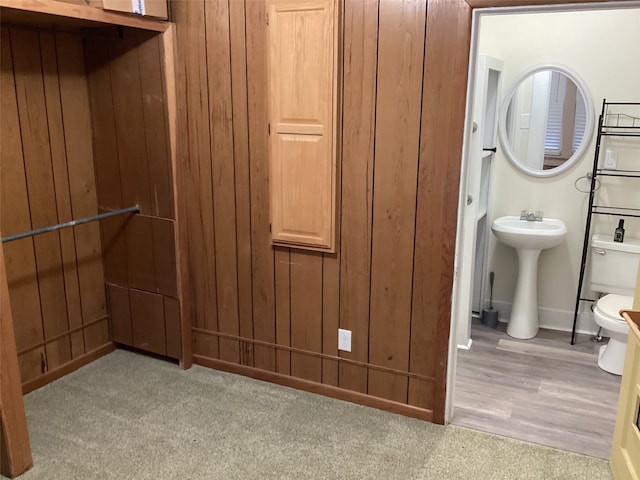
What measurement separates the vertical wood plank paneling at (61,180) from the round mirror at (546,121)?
9.03ft

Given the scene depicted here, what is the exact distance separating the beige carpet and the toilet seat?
98 cm

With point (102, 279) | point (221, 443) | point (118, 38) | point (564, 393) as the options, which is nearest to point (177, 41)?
point (118, 38)

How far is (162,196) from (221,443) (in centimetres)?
132

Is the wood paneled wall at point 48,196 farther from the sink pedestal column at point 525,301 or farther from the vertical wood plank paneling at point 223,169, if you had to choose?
the sink pedestal column at point 525,301

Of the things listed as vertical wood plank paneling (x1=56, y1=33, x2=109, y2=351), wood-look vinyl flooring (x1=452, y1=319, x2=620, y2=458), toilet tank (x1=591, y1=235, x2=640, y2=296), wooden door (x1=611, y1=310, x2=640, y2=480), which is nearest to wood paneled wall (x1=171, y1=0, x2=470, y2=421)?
wood-look vinyl flooring (x1=452, y1=319, x2=620, y2=458)

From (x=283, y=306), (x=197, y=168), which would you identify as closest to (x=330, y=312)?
(x=283, y=306)

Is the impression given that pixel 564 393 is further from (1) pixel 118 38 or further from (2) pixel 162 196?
(1) pixel 118 38

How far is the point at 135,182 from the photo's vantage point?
122 inches

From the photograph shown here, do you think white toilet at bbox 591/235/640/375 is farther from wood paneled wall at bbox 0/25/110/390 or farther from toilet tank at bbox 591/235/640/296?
wood paneled wall at bbox 0/25/110/390

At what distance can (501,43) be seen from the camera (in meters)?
3.74

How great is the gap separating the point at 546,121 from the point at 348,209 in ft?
6.07

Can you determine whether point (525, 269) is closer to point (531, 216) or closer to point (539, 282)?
point (539, 282)

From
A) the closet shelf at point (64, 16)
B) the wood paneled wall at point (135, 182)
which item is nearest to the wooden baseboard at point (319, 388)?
the wood paneled wall at point (135, 182)

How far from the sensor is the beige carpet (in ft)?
7.72
